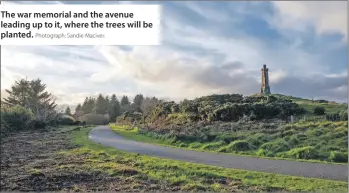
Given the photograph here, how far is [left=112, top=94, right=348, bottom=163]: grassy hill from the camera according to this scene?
1328cm

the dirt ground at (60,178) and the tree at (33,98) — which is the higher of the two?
the tree at (33,98)

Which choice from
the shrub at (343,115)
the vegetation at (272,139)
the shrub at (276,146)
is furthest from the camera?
the shrub at (343,115)

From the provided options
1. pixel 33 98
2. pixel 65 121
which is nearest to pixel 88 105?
pixel 65 121

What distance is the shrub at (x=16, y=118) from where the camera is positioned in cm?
2433

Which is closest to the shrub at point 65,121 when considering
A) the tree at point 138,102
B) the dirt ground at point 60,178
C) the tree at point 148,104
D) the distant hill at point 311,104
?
the tree at point 138,102

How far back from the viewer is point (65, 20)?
6.40 meters

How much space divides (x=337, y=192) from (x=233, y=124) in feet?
38.3

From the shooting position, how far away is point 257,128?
683 inches

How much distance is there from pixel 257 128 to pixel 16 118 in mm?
17715

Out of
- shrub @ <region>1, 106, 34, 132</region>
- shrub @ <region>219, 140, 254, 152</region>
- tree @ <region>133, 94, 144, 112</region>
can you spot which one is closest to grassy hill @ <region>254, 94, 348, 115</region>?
shrub @ <region>219, 140, 254, 152</region>

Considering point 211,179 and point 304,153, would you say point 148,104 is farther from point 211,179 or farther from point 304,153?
point 211,179

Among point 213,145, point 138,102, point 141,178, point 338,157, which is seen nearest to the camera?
point 141,178

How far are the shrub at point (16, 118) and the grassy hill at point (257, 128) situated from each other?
9.19 metres

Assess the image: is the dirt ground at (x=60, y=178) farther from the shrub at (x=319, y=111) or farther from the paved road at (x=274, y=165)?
the shrub at (x=319, y=111)
